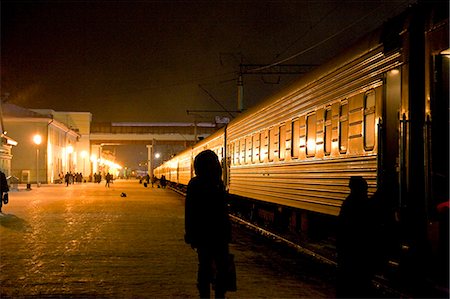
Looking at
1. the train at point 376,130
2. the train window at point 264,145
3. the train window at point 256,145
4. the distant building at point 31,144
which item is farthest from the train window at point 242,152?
the distant building at point 31,144

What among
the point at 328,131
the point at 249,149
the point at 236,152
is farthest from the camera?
the point at 236,152

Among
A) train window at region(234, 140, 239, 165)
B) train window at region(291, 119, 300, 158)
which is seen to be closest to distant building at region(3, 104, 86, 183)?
train window at region(234, 140, 239, 165)

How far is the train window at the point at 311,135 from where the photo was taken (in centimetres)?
1079

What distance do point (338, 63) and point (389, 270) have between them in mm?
3776

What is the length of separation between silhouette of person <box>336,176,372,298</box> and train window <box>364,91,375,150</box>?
2.24 m

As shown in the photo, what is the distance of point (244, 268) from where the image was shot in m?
9.63

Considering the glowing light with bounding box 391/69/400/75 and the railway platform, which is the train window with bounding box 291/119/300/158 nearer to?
the railway platform

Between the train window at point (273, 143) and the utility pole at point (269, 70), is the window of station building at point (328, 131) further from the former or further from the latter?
the utility pole at point (269, 70)

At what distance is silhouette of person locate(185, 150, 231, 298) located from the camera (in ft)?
18.9

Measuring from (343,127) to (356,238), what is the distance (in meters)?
3.69

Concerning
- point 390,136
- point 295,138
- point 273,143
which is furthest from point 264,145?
point 390,136

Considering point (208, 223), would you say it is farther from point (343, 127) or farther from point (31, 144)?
point (31, 144)

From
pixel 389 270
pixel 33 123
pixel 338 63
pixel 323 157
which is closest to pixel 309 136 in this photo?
pixel 323 157

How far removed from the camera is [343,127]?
9.27 metres
